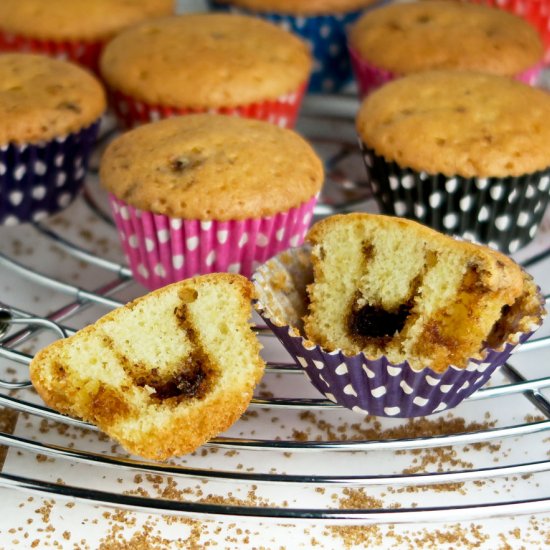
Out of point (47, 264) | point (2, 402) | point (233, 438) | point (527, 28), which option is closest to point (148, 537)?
point (233, 438)

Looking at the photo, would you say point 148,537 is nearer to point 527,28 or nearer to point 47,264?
point 47,264

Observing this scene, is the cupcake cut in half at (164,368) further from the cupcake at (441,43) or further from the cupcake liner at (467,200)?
the cupcake at (441,43)

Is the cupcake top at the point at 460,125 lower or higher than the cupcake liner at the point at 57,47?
higher

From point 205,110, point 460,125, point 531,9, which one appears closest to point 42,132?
point 205,110

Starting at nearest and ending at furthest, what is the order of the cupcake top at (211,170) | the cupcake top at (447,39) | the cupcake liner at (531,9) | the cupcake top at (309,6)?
the cupcake top at (211,170), the cupcake top at (447,39), the cupcake top at (309,6), the cupcake liner at (531,9)

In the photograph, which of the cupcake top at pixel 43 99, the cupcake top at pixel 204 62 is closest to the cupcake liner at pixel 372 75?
the cupcake top at pixel 204 62
